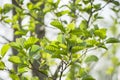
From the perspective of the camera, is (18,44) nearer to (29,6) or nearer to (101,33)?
(101,33)

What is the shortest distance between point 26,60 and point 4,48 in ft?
0.40

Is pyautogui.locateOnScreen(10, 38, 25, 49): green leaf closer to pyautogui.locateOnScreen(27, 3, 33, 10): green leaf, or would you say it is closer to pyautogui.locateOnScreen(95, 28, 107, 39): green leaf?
pyautogui.locateOnScreen(95, 28, 107, 39): green leaf

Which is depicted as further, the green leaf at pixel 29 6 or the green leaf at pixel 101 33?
the green leaf at pixel 29 6

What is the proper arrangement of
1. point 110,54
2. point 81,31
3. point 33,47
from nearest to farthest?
1. point 33,47
2. point 81,31
3. point 110,54

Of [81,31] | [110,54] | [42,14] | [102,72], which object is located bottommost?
[81,31]

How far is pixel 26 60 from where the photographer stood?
1.14 metres

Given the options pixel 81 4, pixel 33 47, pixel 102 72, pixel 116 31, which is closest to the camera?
pixel 33 47

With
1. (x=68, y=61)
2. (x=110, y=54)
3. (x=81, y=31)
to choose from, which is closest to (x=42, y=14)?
(x=81, y=31)

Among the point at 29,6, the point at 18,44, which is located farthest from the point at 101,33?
the point at 29,6

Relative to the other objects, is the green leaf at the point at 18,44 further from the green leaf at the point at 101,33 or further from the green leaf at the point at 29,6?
the green leaf at the point at 29,6

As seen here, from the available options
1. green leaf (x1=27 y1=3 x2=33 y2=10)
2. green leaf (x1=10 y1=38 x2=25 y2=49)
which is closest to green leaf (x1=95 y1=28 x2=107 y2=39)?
green leaf (x1=10 y1=38 x2=25 y2=49)

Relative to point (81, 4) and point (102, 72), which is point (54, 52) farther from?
point (102, 72)

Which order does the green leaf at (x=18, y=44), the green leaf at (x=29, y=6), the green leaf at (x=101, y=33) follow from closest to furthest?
1. the green leaf at (x=18, y=44)
2. the green leaf at (x=101, y=33)
3. the green leaf at (x=29, y=6)

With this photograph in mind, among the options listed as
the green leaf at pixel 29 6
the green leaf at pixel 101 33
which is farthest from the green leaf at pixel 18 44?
the green leaf at pixel 29 6
